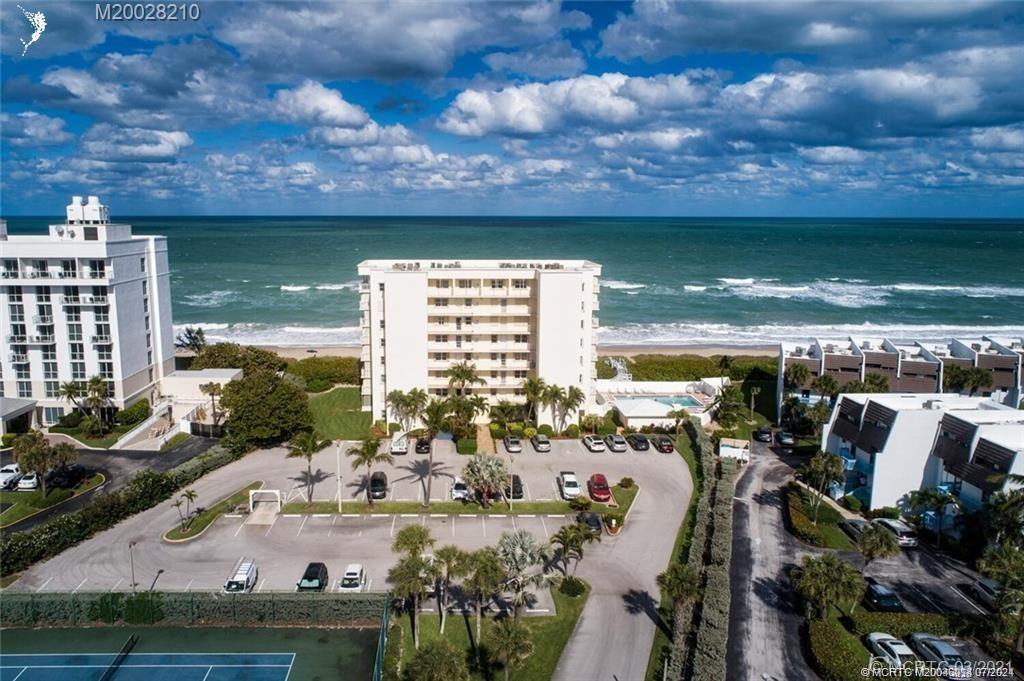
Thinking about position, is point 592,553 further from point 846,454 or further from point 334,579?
point 846,454

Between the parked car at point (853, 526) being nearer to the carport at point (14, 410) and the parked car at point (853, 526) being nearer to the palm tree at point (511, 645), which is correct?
the palm tree at point (511, 645)

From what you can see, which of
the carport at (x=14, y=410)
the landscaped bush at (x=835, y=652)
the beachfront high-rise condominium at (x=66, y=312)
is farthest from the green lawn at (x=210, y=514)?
the landscaped bush at (x=835, y=652)

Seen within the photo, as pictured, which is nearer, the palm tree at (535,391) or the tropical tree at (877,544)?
the tropical tree at (877,544)

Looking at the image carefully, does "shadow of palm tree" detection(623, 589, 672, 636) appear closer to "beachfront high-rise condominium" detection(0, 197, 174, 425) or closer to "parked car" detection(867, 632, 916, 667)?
"parked car" detection(867, 632, 916, 667)

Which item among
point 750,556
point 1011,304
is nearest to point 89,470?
point 750,556

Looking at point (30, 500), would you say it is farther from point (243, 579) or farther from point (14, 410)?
point (243, 579)

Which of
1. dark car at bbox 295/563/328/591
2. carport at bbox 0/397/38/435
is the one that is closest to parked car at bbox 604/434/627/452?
dark car at bbox 295/563/328/591
